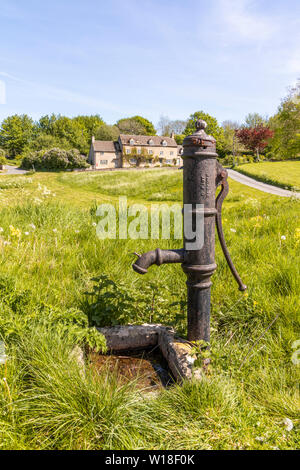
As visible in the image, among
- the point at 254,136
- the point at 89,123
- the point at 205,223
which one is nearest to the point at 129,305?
the point at 205,223

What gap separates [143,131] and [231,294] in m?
61.7

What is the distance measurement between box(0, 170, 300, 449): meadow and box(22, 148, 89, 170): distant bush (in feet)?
128

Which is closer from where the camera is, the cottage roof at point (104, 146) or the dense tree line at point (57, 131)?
the cottage roof at point (104, 146)

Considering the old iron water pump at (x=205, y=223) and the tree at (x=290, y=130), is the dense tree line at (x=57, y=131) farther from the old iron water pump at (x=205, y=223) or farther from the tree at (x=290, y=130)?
the old iron water pump at (x=205, y=223)

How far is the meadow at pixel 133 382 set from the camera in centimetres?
113

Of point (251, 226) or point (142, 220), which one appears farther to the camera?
point (142, 220)

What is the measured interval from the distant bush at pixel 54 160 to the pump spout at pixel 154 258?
3998 cm

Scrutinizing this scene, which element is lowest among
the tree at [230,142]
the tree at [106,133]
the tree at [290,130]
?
the tree at [290,130]

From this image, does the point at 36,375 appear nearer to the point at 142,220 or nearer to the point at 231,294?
the point at 231,294

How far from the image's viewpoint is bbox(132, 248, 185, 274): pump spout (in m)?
1.48

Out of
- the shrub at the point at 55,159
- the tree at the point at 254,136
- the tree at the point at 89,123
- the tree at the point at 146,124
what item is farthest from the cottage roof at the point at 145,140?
the tree at the point at 89,123

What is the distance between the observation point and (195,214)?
1.45 meters

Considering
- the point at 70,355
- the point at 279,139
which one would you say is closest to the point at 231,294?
the point at 70,355

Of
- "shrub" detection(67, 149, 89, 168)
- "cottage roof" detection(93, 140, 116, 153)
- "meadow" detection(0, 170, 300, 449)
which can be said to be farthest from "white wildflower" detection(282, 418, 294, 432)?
"cottage roof" detection(93, 140, 116, 153)
